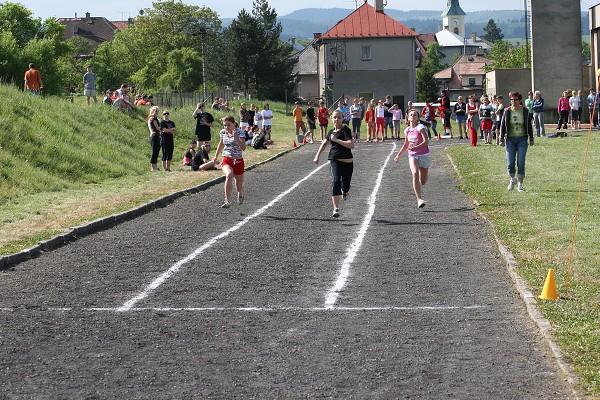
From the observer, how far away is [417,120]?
60.3 ft

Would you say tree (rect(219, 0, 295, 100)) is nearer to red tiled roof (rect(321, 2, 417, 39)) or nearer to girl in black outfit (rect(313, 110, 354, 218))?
red tiled roof (rect(321, 2, 417, 39))

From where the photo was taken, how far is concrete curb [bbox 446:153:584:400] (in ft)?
23.2

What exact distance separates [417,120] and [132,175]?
37.6 feet

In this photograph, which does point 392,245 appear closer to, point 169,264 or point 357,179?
point 169,264

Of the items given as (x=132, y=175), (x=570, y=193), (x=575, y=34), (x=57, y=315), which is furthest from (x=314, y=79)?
(x=57, y=315)

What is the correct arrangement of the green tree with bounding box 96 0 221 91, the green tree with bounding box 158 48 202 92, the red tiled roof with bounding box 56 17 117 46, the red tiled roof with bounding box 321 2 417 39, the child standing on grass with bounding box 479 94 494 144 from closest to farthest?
the child standing on grass with bounding box 479 94 494 144
the red tiled roof with bounding box 321 2 417 39
the green tree with bounding box 158 48 202 92
the green tree with bounding box 96 0 221 91
the red tiled roof with bounding box 56 17 117 46

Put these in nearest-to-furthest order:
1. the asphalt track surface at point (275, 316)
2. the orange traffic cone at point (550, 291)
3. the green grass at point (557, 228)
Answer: the asphalt track surface at point (275, 316)
the green grass at point (557, 228)
the orange traffic cone at point (550, 291)

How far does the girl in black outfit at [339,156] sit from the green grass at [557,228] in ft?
7.77

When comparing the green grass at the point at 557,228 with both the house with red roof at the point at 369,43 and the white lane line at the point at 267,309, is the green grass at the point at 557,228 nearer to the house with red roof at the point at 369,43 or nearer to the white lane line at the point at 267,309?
the white lane line at the point at 267,309

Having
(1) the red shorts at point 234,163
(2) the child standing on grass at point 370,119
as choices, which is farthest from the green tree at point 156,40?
(1) the red shorts at point 234,163

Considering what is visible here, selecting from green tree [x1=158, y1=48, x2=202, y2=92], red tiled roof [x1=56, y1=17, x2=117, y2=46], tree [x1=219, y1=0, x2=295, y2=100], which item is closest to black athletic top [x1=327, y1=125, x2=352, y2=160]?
tree [x1=219, y1=0, x2=295, y2=100]

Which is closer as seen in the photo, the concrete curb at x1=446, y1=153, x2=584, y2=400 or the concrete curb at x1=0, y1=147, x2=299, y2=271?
the concrete curb at x1=446, y1=153, x2=584, y2=400

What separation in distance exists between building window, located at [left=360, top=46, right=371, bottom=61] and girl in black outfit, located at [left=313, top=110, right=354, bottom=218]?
80.5 meters

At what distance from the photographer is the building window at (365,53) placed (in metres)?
96.8
